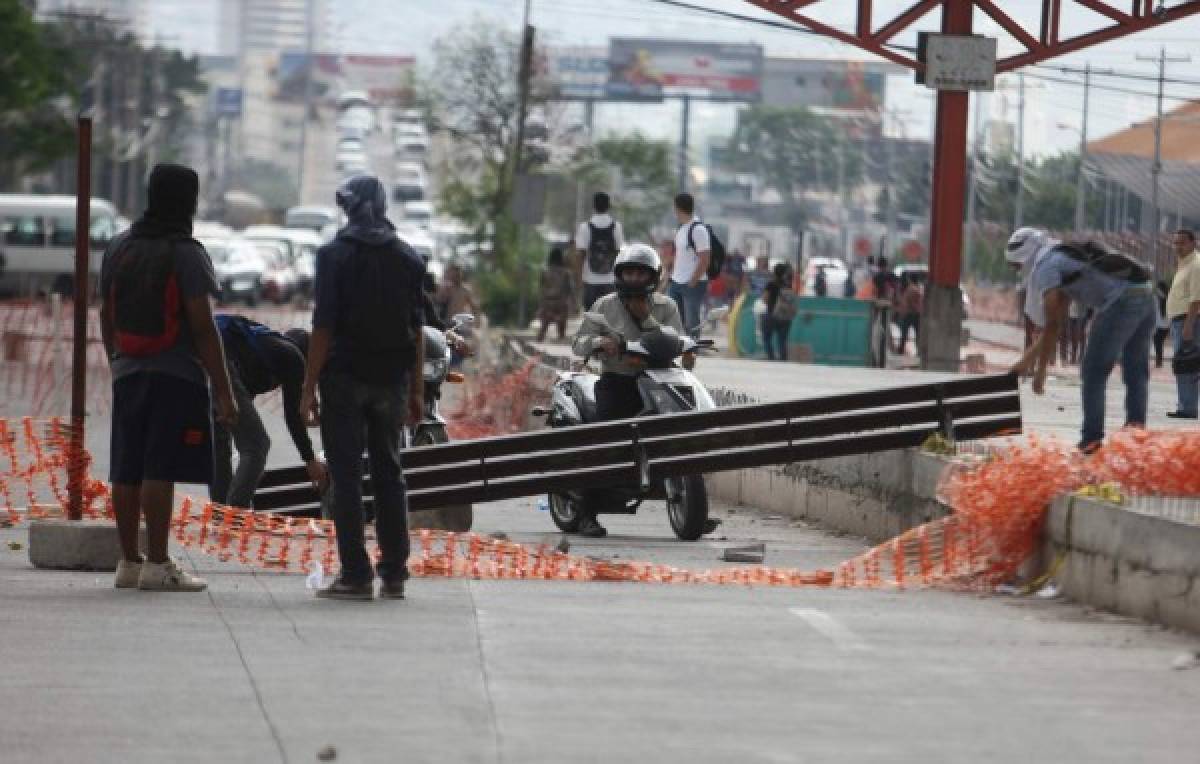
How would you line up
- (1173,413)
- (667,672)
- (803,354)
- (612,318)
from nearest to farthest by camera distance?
(667,672) < (612,318) < (1173,413) < (803,354)

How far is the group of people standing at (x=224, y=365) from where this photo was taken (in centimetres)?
1091

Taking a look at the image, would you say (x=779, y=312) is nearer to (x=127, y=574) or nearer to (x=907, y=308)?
(x=907, y=308)

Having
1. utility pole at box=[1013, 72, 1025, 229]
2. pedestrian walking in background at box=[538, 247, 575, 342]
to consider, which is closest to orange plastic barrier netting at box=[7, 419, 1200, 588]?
pedestrian walking in background at box=[538, 247, 575, 342]

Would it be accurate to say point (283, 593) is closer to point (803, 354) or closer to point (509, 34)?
point (803, 354)

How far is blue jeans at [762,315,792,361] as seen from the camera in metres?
39.1

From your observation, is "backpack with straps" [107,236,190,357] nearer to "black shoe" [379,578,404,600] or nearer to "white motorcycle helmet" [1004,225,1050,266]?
"black shoe" [379,578,404,600]

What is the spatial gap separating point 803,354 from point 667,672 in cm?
3020

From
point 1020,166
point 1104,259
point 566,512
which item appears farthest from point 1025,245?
point 1020,166

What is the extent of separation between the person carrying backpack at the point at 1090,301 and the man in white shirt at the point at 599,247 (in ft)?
36.9

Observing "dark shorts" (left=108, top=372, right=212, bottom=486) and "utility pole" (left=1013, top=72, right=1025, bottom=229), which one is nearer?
"dark shorts" (left=108, top=372, right=212, bottom=486)

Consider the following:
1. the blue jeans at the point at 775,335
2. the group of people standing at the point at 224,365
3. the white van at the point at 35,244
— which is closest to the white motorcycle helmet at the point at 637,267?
the group of people standing at the point at 224,365

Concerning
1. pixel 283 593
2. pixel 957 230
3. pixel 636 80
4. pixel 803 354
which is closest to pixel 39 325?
pixel 803 354

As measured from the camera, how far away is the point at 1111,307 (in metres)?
14.7

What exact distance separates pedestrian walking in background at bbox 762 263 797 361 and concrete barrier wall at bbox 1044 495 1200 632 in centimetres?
2687
